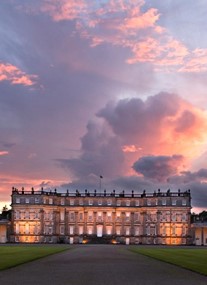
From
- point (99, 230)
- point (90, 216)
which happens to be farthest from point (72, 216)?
point (99, 230)

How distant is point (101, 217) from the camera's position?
150 meters

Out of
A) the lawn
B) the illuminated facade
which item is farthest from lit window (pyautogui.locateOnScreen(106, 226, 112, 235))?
the lawn

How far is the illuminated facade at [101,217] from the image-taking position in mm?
144250

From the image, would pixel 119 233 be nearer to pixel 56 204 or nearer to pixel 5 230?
pixel 56 204

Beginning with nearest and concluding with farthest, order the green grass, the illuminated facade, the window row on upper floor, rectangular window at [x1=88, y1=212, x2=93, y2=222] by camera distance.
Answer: the green grass
the illuminated facade
the window row on upper floor
rectangular window at [x1=88, y1=212, x2=93, y2=222]

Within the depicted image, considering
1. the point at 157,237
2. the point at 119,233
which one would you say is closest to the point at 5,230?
the point at 119,233

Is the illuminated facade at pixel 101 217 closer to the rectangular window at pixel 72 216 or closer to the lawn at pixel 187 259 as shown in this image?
the rectangular window at pixel 72 216

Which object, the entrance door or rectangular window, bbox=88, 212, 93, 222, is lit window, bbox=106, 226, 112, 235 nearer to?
the entrance door

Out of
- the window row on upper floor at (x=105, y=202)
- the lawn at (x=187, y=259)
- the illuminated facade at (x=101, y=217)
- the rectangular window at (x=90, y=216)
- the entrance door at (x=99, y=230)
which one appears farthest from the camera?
the rectangular window at (x=90, y=216)

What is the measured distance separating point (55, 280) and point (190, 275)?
7.22 metres

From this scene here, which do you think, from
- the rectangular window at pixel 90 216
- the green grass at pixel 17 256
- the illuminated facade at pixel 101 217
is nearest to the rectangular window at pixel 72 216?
the illuminated facade at pixel 101 217

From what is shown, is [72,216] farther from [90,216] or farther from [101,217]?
[101,217]

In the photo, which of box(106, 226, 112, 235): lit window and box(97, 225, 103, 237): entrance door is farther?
box(97, 225, 103, 237): entrance door

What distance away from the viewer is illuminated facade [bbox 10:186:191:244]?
144 m
